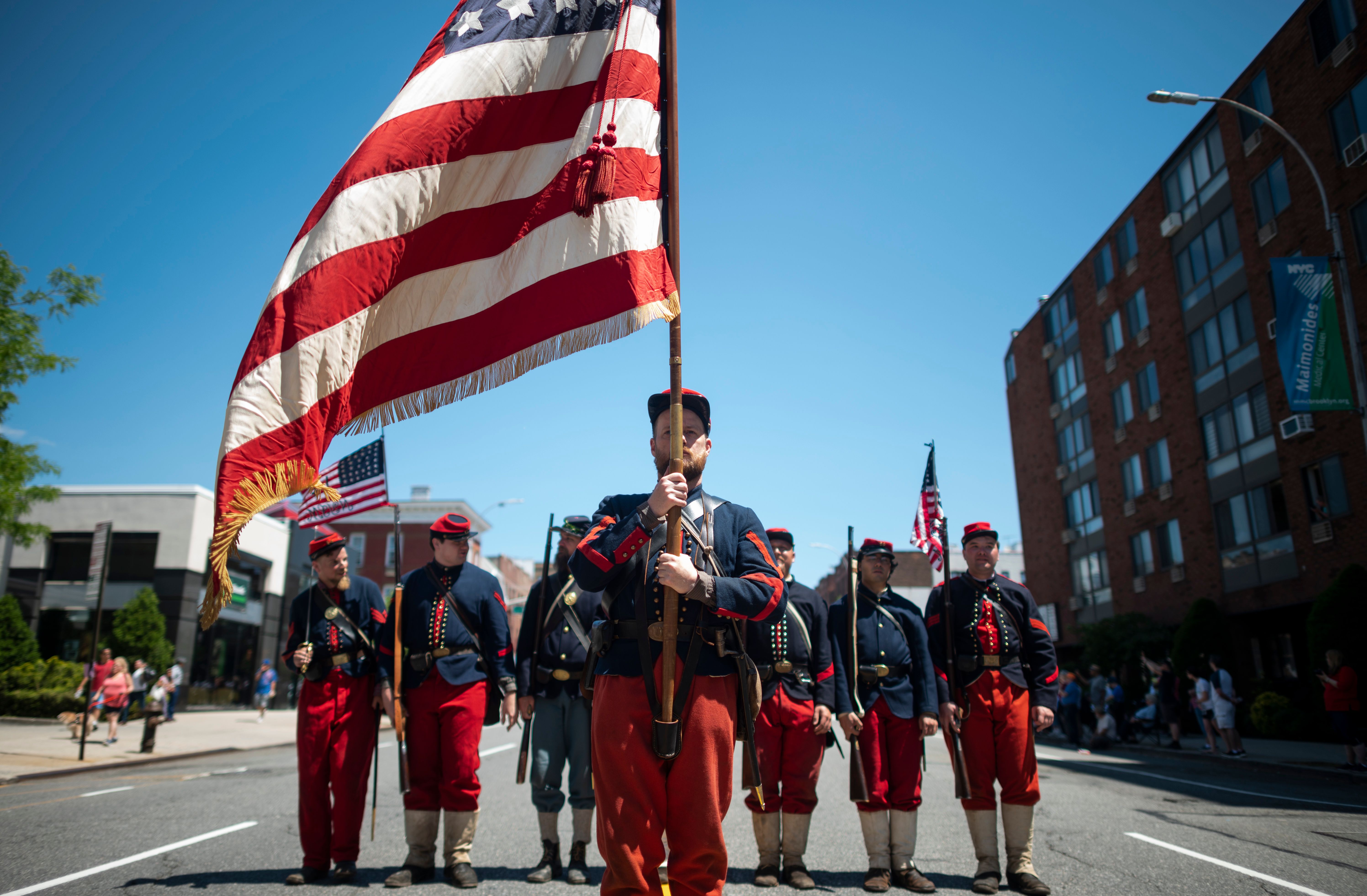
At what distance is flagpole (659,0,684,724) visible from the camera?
3.15 metres

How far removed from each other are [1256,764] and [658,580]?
16.7 meters

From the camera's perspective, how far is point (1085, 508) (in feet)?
120

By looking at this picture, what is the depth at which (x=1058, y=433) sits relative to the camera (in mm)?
38844

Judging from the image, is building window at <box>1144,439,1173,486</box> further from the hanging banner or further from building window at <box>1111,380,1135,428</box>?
the hanging banner

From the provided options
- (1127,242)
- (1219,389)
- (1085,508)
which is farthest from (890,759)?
(1085,508)

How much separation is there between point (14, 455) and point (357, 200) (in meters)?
20.7

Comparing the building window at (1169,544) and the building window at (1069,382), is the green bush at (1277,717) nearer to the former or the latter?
the building window at (1169,544)

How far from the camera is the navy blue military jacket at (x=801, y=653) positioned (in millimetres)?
5797

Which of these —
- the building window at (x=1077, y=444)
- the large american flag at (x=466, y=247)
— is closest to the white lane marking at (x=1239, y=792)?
the large american flag at (x=466, y=247)

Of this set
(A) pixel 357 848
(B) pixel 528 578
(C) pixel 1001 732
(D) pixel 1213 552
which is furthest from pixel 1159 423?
(B) pixel 528 578

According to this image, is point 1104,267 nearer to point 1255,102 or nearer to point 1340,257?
point 1255,102

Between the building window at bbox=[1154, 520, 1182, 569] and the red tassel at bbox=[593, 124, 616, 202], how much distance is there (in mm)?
30563

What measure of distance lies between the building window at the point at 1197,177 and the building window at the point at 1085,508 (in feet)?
36.8

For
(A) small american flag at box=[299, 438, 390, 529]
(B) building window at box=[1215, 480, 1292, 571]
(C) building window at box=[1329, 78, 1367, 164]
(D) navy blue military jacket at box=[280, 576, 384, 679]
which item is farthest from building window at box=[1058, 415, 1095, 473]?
(D) navy blue military jacket at box=[280, 576, 384, 679]
